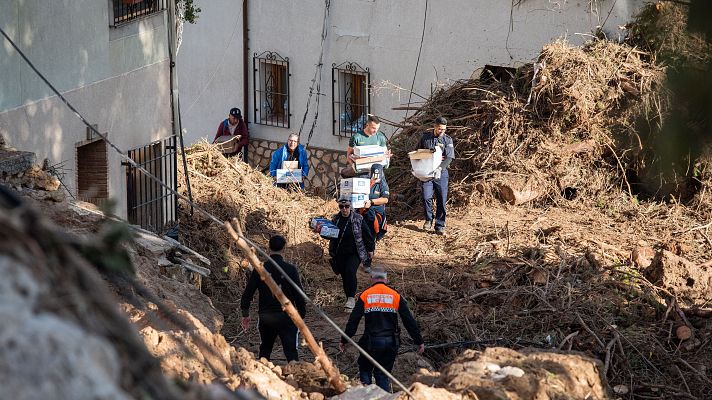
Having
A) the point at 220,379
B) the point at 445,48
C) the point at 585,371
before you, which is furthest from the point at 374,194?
the point at 445,48

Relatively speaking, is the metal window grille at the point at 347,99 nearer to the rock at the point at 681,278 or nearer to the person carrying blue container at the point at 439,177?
the person carrying blue container at the point at 439,177

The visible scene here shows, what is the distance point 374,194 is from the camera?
12977 millimetres

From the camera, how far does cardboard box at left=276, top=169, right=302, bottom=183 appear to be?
625 inches

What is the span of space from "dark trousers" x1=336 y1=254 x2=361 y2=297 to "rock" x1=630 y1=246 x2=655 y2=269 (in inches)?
131

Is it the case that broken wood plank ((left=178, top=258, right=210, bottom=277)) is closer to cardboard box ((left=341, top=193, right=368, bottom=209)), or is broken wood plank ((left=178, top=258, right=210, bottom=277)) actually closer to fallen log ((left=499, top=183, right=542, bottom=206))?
cardboard box ((left=341, top=193, right=368, bottom=209))

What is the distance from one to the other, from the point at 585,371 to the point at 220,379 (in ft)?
9.39

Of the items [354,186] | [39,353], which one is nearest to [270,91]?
[354,186]

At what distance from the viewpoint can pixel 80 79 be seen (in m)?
12.1

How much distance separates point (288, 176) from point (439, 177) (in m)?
2.67

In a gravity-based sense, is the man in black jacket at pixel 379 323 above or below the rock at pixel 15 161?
below

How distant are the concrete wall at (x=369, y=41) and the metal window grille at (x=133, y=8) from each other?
5412 millimetres

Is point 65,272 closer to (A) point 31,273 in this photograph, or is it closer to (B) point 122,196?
(A) point 31,273

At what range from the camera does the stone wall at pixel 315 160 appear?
2173cm

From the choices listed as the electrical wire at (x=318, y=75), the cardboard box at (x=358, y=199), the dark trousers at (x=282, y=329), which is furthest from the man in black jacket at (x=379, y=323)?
the electrical wire at (x=318, y=75)
